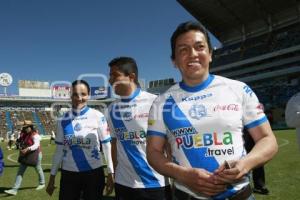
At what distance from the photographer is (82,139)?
5.32 m

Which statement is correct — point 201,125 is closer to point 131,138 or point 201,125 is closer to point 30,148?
point 131,138

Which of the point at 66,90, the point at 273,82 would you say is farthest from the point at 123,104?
the point at 66,90

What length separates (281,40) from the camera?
70.9 meters

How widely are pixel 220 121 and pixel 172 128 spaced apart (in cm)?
35

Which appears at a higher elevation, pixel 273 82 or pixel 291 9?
pixel 291 9

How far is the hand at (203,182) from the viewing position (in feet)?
7.06

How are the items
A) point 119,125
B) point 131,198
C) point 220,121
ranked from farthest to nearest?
1. point 119,125
2. point 131,198
3. point 220,121

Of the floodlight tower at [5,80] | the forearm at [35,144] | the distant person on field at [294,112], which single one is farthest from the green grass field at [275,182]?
the floodlight tower at [5,80]

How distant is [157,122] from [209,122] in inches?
15.8

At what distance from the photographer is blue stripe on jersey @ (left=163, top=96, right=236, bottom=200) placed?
239 cm

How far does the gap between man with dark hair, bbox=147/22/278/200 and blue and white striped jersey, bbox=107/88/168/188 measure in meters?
1.58

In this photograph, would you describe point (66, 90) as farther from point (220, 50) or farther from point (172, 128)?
point (172, 128)

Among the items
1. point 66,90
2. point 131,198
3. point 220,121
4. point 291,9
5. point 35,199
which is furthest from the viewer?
point 66,90

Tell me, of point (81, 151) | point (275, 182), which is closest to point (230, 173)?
point (81, 151)
